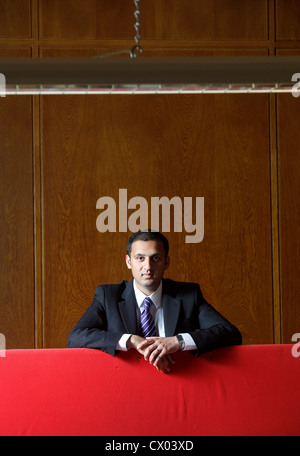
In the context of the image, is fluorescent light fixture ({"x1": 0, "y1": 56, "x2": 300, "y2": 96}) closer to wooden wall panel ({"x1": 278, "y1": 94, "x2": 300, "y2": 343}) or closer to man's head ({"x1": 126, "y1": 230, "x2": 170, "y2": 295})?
man's head ({"x1": 126, "y1": 230, "x2": 170, "y2": 295})

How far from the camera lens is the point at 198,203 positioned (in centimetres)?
469

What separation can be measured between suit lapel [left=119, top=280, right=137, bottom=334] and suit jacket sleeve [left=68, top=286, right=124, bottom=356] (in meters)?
0.04

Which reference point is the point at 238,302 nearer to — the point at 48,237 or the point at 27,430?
the point at 48,237

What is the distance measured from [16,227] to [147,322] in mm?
1985

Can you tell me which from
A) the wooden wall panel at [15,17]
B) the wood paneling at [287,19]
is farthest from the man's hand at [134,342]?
the wood paneling at [287,19]

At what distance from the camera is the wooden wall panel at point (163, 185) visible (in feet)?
15.1

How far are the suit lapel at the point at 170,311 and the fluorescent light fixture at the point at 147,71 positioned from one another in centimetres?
143

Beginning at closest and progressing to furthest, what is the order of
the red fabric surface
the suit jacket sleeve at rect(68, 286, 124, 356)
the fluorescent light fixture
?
the fluorescent light fixture < the red fabric surface < the suit jacket sleeve at rect(68, 286, 124, 356)

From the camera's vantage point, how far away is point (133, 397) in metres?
2.25

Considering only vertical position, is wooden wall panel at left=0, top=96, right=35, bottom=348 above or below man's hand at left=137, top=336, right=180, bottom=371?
above

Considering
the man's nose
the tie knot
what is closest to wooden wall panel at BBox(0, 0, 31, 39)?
the man's nose

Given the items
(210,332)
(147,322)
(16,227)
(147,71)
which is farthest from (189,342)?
(16,227)

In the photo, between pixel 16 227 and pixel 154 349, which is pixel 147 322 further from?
pixel 16 227

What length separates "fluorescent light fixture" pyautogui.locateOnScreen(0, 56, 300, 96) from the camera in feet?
5.60
